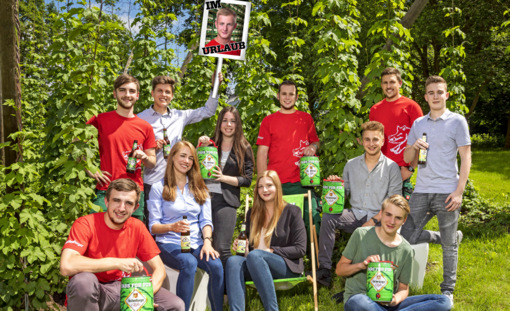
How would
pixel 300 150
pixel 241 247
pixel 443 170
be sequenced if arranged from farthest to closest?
1. pixel 300 150
2. pixel 443 170
3. pixel 241 247

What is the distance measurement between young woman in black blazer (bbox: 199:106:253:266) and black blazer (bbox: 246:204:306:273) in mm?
283

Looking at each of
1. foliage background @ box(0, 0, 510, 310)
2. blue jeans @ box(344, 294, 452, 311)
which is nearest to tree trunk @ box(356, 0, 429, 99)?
foliage background @ box(0, 0, 510, 310)

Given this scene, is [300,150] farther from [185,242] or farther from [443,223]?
[185,242]

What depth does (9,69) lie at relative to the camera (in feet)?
12.1

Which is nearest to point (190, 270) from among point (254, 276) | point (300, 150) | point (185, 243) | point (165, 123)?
point (185, 243)

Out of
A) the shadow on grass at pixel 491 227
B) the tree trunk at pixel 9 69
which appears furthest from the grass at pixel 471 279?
the tree trunk at pixel 9 69

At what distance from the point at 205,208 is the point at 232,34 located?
5.80 ft

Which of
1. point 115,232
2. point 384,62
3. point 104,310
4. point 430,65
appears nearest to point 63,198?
point 115,232

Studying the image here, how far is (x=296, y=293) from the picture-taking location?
4.43 m

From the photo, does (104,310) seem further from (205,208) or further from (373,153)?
(373,153)

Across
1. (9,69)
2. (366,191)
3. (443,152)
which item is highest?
(9,69)

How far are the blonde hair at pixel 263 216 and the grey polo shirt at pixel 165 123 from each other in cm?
101

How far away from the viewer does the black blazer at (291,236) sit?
3.90 meters

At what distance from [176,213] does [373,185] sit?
1.82 metres
